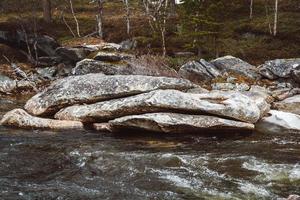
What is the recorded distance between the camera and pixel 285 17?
39.9m

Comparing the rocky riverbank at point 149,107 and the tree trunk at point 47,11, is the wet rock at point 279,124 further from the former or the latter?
the tree trunk at point 47,11

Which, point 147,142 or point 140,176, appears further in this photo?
point 147,142

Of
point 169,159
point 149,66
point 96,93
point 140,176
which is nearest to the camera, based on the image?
point 140,176

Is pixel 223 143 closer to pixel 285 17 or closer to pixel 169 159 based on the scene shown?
pixel 169 159

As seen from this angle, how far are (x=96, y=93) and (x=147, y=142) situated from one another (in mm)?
3558

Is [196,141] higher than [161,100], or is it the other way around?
Result: [161,100]

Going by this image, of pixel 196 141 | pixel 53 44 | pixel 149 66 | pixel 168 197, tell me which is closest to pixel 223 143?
pixel 196 141

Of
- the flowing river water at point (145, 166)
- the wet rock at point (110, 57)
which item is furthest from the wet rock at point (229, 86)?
the flowing river water at point (145, 166)

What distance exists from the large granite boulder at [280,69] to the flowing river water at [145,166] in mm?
10843

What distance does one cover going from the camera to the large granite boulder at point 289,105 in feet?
62.7

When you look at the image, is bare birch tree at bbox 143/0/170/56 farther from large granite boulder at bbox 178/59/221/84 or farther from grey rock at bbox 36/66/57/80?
grey rock at bbox 36/66/57/80

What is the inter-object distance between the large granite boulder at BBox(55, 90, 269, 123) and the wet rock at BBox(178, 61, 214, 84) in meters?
9.49

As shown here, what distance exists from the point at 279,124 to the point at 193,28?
16.7 metres

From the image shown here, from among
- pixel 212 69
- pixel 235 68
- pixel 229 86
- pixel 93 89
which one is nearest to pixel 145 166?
pixel 93 89
